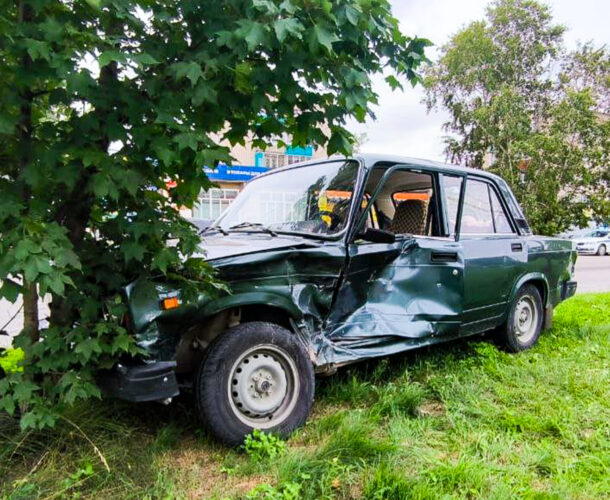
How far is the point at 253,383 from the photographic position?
286 centimetres

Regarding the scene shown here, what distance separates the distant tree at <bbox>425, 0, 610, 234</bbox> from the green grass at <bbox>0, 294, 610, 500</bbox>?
17.5 m

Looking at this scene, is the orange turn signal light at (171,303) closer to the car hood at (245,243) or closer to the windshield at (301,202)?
the car hood at (245,243)

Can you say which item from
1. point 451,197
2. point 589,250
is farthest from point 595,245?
point 451,197

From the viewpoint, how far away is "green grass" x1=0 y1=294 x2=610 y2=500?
232cm

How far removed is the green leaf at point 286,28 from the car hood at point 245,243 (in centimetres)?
127

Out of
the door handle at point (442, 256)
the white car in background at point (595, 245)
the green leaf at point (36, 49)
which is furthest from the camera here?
the white car in background at point (595, 245)

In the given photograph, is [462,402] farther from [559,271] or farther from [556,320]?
[556,320]

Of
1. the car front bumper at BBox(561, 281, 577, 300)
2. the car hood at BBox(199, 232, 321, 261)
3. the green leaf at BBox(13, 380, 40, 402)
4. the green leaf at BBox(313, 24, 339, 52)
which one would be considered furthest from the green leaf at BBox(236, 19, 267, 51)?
the car front bumper at BBox(561, 281, 577, 300)

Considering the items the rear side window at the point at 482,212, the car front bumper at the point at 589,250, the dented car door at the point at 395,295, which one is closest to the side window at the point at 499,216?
the rear side window at the point at 482,212

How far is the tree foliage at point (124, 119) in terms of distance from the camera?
1945mm

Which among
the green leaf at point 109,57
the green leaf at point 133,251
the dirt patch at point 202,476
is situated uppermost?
the green leaf at point 109,57

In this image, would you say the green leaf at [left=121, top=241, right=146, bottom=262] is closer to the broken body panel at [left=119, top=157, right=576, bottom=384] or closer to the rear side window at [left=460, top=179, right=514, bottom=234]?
the broken body panel at [left=119, top=157, right=576, bottom=384]

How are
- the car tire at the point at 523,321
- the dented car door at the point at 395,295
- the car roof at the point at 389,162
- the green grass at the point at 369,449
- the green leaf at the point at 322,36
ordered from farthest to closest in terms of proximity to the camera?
1. the car tire at the point at 523,321
2. the car roof at the point at 389,162
3. the dented car door at the point at 395,295
4. the green grass at the point at 369,449
5. the green leaf at the point at 322,36

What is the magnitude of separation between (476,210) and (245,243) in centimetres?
252
